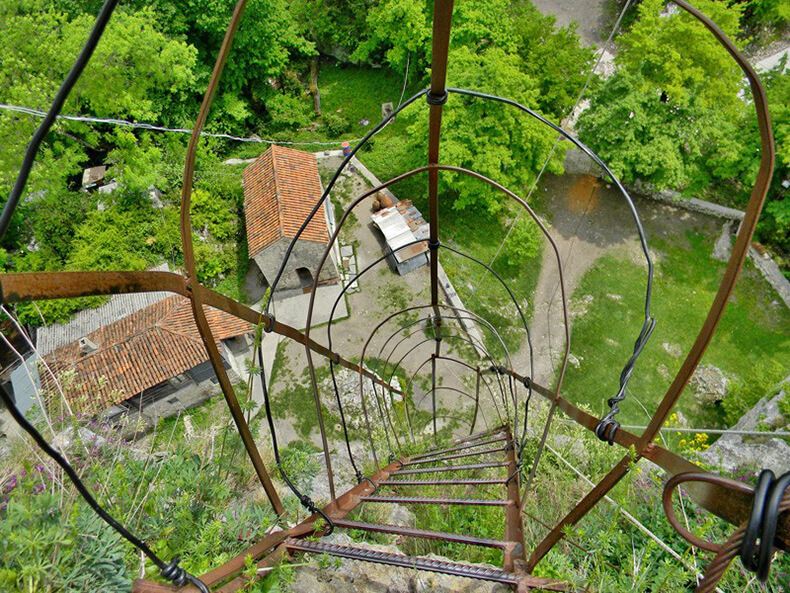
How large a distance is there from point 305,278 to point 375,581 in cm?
1212

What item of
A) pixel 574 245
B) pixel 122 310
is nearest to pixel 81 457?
pixel 122 310

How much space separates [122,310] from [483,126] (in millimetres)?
11375

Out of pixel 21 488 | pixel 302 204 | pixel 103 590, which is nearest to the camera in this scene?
pixel 103 590

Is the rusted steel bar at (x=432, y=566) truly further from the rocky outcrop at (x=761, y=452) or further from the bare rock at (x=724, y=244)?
the bare rock at (x=724, y=244)

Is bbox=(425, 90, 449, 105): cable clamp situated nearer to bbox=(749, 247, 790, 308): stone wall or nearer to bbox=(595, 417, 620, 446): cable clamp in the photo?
bbox=(595, 417, 620, 446): cable clamp

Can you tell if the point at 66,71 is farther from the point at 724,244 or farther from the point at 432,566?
the point at 724,244

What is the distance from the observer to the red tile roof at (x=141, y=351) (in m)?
10.9

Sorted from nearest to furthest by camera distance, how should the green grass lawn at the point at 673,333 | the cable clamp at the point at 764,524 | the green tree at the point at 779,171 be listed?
the cable clamp at the point at 764,524, the green grass lawn at the point at 673,333, the green tree at the point at 779,171

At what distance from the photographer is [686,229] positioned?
Answer: 15.6 metres

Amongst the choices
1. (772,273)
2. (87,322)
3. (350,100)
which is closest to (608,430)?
(87,322)

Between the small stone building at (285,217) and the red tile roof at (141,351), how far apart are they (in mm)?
2919

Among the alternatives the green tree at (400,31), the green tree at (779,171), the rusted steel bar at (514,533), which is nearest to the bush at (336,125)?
the green tree at (400,31)

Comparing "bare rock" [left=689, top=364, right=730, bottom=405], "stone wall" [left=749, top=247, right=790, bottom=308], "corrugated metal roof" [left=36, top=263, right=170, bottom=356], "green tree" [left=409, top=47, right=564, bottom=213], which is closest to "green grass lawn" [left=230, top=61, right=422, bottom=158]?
"green tree" [left=409, top=47, right=564, bottom=213]

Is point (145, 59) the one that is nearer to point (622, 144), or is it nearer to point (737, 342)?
point (622, 144)
